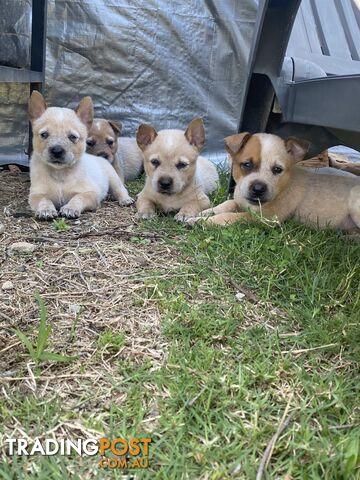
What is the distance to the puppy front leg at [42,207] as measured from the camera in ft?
12.1

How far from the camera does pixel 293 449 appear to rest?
157 cm

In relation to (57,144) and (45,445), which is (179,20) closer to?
(57,144)

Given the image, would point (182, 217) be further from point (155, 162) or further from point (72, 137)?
point (72, 137)

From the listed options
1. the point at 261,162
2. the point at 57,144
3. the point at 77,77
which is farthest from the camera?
the point at 77,77

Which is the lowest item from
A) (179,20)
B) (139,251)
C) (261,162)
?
(139,251)

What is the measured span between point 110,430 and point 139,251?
1603 millimetres

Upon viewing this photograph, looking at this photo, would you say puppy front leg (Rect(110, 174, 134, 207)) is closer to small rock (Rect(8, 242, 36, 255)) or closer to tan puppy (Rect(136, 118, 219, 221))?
tan puppy (Rect(136, 118, 219, 221))

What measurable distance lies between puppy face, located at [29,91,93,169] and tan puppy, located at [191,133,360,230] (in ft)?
4.10

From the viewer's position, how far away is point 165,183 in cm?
395

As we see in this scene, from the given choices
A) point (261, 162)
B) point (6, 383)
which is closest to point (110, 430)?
point (6, 383)

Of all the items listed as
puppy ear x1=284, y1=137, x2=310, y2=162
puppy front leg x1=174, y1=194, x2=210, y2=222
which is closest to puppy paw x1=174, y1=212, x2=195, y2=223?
puppy front leg x1=174, y1=194, x2=210, y2=222

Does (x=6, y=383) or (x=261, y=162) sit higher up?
(x=261, y=162)

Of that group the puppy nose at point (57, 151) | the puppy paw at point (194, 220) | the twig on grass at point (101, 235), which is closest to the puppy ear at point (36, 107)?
the puppy nose at point (57, 151)

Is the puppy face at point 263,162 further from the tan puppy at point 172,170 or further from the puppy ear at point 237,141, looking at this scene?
the tan puppy at point 172,170
